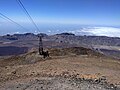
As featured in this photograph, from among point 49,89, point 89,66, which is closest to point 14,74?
point 49,89

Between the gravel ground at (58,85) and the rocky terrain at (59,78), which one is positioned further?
the rocky terrain at (59,78)

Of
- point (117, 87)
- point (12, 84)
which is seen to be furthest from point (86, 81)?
point (12, 84)

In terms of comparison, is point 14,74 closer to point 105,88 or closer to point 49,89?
point 49,89

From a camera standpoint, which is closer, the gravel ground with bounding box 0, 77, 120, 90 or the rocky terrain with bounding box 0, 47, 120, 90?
the gravel ground with bounding box 0, 77, 120, 90

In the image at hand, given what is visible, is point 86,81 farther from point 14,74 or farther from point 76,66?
point 14,74

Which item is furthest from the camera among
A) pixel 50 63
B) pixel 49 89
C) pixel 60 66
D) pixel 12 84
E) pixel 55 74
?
pixel 50 63

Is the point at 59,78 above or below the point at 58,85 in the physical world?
above

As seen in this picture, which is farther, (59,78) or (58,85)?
(59,78)

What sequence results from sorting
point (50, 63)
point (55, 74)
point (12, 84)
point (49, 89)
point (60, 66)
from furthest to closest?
point (50, 63), point (60, 66), point (55, 74), point (12, 84), point (49, 89)

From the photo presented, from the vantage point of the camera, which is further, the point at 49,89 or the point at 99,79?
the point at 99,79
